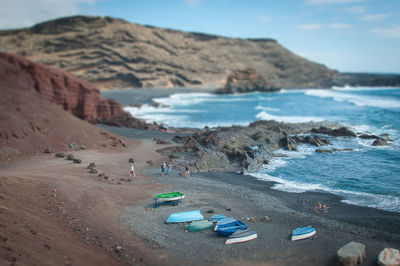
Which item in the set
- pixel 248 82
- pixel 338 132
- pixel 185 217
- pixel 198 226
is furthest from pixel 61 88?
pixel 248 82

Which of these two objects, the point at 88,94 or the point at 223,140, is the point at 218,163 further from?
the point at 88,94

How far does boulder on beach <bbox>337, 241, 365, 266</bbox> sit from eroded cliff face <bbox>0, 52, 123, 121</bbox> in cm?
2565

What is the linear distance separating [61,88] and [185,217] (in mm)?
23701

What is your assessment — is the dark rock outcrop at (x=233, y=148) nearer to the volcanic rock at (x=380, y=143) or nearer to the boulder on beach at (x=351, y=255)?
the volcanic rock at (x=380, y=143)

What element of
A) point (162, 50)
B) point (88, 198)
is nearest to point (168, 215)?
point (88, 198)

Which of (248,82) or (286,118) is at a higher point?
(248,82)

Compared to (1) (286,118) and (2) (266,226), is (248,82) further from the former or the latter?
(2) (266,226)

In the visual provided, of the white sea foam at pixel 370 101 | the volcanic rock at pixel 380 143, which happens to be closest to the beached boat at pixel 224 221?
the volcanic rock at pixel 380 143

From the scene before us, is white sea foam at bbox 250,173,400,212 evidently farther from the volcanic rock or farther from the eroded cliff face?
the eroded cliff face

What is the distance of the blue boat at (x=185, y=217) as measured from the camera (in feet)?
38.8

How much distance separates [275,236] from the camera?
1098cm

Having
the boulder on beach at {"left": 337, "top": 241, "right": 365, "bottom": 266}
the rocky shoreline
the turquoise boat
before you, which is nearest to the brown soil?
the turquoise boat

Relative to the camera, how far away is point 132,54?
9675 centimetres

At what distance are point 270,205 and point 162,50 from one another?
102m
